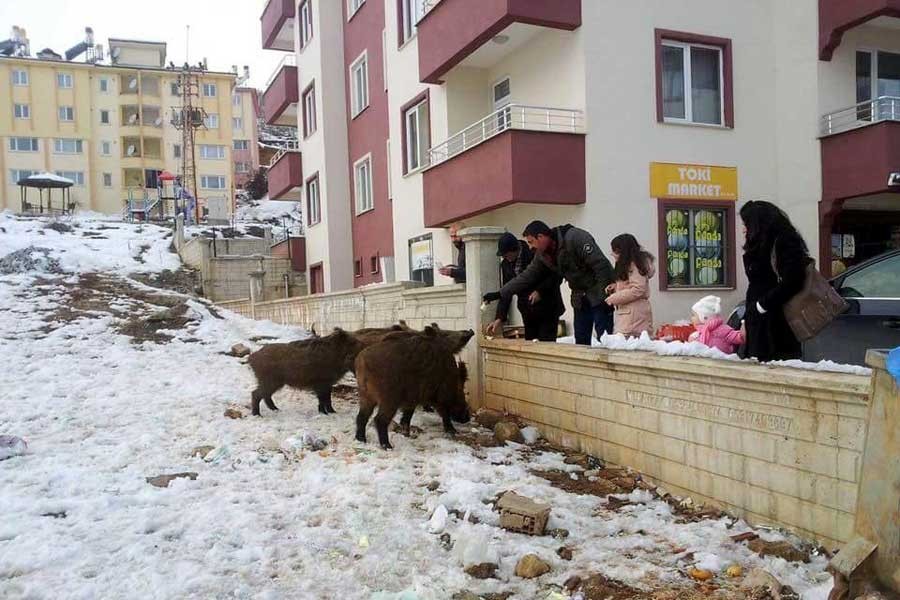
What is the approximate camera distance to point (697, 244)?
1270 centimetres

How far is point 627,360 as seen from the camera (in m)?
5.69

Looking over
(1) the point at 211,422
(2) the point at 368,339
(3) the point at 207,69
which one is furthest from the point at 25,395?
(3) the point at 207,69

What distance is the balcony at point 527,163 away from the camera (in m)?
11.5

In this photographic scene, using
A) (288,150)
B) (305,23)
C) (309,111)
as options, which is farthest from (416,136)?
(305,23)

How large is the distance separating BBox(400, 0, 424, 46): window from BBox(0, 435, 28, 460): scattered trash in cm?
1242

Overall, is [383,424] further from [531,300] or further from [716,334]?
[716,334]

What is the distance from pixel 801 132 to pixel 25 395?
12.6 metres

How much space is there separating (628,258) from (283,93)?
20.3 meters

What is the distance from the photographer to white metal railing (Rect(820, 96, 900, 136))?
12.2 m

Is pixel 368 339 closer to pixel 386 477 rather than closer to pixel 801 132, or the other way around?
pixel 386 477

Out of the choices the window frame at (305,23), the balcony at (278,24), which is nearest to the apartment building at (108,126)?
the balcony at (278,24)

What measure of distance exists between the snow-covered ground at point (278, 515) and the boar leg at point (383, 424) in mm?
128

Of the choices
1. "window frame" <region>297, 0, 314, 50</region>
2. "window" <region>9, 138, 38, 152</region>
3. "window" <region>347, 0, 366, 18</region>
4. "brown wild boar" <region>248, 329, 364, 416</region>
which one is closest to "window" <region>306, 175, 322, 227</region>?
"window frame" <region>297, 0, 314, 50</region>

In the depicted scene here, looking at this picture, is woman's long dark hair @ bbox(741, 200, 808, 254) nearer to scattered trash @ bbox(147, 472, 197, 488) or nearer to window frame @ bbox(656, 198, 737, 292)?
scattered trash @ bbox(147, 472, 197, 488)
